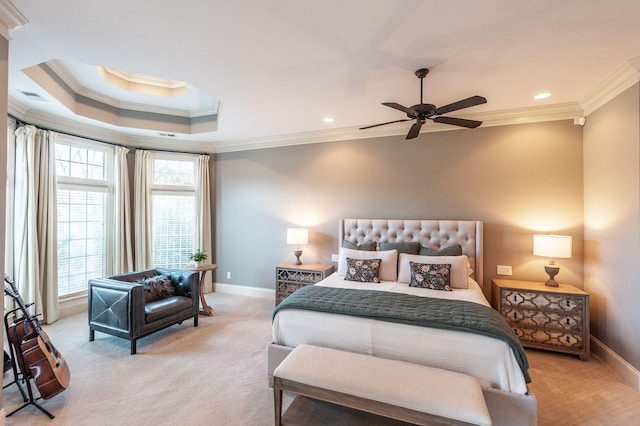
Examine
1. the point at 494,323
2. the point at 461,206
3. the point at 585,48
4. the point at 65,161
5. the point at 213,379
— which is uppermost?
the point at 585,48

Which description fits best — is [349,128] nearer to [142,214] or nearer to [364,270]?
[364,270]

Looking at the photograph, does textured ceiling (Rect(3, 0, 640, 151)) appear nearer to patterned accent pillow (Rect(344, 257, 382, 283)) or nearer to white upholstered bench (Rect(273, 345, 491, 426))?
patterned accent pillow (Rect(344, 257, 382, 283))

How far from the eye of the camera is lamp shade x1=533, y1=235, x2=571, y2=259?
3303 mm

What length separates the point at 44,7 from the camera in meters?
2.02

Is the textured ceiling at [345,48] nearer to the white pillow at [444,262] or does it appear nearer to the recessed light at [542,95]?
the recessed light at [542,95]

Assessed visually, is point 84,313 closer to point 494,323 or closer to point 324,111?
point 324,111

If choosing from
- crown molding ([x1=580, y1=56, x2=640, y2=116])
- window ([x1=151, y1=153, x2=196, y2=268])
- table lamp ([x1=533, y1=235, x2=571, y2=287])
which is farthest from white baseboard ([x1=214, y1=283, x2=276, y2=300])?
crown molding ([x1=580, y1=56, x2=640, y2=116])

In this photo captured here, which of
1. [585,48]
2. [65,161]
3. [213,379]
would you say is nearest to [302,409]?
[213,379]

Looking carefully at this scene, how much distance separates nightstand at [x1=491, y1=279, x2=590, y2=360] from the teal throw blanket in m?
1.20

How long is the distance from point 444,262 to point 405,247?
61 cm

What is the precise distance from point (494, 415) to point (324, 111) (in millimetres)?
3622

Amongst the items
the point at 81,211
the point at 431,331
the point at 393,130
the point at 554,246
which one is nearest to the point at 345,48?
the point at 393,130

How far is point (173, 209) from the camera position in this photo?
5527mm

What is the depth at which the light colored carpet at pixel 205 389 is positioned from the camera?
2.25m
